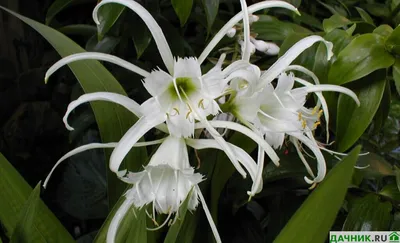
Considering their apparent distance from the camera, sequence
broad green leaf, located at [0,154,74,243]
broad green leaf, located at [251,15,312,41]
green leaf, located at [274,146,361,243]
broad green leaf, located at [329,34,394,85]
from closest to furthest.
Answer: green leaf, located at [274,146,361,243] → broad green leaf, located at [0,154,74,243] → broad green leaf, located at [329,34,394,85] → broad green leaf, located at [251,15,312,41]

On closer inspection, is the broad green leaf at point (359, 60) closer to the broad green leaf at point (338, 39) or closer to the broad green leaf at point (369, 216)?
the broad green leaf at point (338, 39)

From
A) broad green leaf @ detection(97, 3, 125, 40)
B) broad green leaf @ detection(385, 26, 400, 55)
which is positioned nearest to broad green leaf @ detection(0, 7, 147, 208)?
broad green leaf @ detection(97, 3, 125, 40)

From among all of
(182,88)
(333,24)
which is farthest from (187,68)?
(333,24)

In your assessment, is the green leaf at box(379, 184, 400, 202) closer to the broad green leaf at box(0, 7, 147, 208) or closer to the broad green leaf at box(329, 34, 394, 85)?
the broad green leaf at box(329, 34, 394, 85)

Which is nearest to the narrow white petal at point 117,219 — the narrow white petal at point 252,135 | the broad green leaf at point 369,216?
the narrow white petal at point 252,135

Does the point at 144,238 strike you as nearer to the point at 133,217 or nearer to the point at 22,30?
the point at 133,217

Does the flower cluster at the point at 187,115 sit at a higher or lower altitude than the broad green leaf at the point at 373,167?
higher
